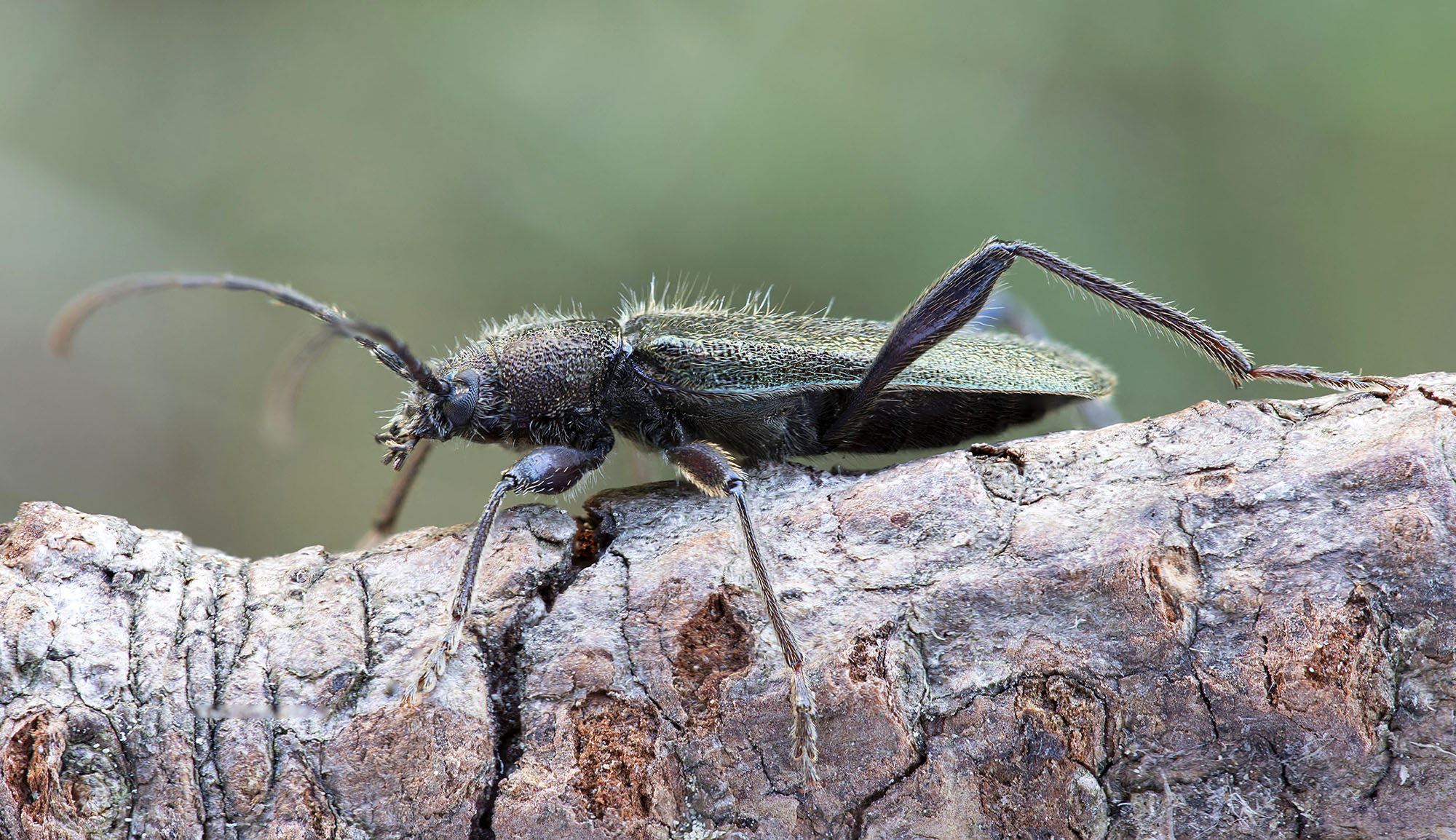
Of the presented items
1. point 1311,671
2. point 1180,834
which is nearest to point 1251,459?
point 1311,671

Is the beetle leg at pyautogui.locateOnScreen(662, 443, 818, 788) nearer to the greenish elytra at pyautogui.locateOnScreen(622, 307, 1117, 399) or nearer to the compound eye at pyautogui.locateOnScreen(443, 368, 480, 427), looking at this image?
the greenish elytra at pyautogui.locateOnScreen(622, 307, 1117, 399)

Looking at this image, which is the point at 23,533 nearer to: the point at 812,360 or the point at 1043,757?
the point at 812,360

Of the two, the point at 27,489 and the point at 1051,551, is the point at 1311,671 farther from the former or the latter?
the point at 27,489

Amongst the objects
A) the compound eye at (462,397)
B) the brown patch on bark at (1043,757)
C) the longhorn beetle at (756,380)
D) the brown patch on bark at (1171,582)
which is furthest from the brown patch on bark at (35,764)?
the brown patch on bark at (1171,582)

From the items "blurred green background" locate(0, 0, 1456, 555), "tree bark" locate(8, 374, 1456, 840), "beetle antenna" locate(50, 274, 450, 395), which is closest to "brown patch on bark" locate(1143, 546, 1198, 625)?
"tree bark" locate(8, 374, 1456, 840)

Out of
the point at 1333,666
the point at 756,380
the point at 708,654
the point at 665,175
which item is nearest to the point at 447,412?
the point at 756,380
